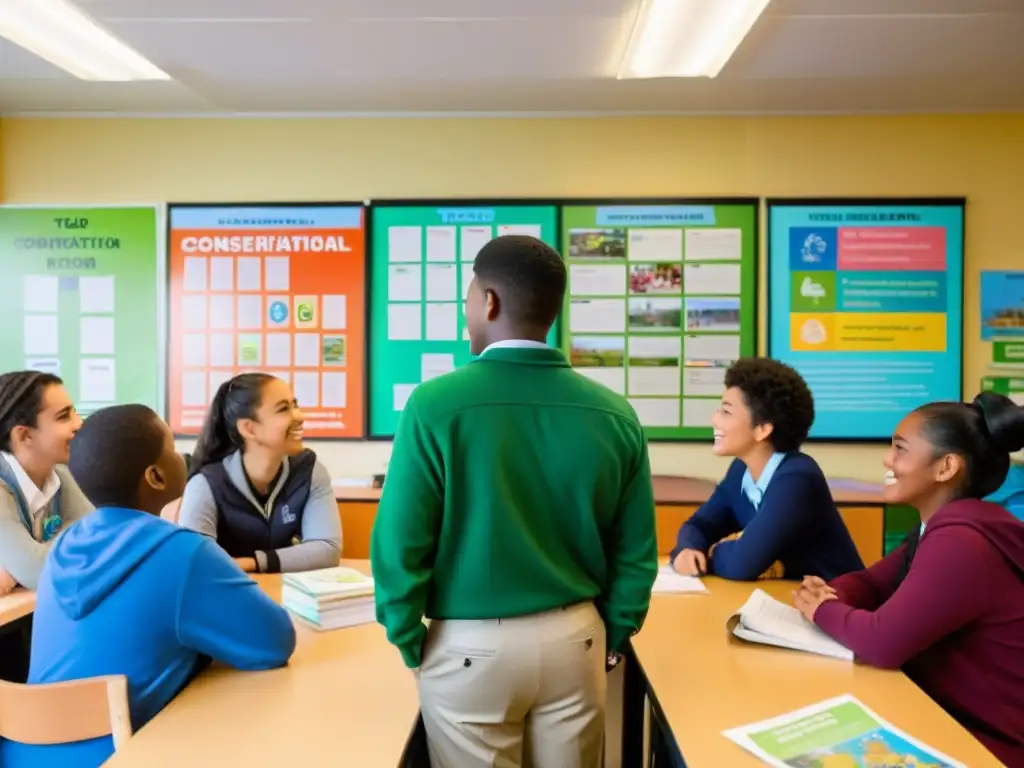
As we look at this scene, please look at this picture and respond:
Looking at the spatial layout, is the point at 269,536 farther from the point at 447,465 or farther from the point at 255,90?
the point at 255,90

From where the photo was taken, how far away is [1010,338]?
12.3 ft

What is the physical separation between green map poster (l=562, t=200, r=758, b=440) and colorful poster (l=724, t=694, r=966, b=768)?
7.81 feet

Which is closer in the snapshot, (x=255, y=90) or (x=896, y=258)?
(x=255, y=90)

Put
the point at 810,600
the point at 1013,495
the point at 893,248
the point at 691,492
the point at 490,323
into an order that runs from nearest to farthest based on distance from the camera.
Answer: the point at 490,323 < the point at 810,600 < the point at 1013,495 < the point at 691,492 < the point at 893,248

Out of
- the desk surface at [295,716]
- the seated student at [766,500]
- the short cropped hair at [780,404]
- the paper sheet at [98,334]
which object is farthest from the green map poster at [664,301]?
the desk surface at [295,716]

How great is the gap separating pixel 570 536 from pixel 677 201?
8.74 ft

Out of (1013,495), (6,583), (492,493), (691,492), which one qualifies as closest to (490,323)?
(492,493)

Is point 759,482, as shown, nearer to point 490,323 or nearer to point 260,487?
point 490,323

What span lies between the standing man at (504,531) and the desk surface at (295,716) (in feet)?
0.40

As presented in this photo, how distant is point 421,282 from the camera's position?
381 cm

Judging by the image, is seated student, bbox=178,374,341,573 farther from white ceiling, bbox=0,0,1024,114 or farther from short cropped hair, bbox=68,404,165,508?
white ceiling, bbox=0,0,1024,114

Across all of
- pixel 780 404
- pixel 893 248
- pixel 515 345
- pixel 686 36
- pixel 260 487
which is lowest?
pixel 260 487

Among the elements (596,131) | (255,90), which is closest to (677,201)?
(596,131)

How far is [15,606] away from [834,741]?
1.84 meters
